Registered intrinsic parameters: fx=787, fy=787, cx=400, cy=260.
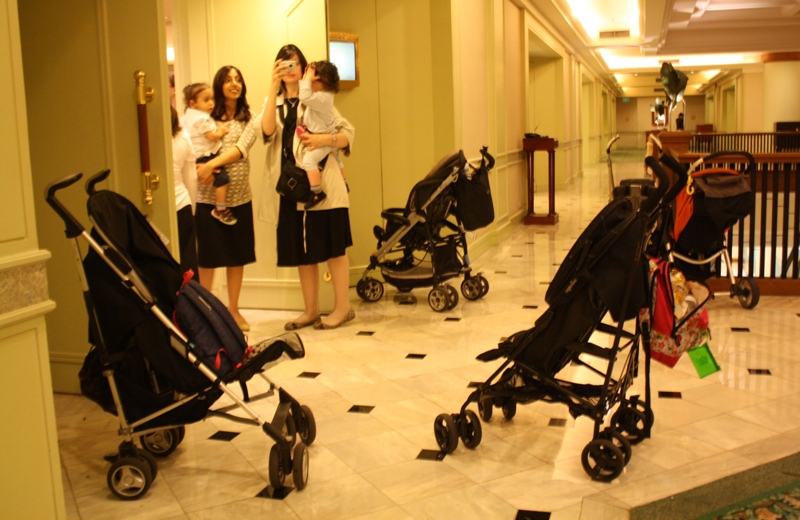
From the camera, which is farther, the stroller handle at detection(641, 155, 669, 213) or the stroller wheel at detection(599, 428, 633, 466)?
the stroller wheel at detection(599, 428, 633, 466)

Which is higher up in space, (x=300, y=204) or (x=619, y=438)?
(x=300, y=204)

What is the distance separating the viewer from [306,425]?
329 cm

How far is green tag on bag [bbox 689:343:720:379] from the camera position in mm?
3131

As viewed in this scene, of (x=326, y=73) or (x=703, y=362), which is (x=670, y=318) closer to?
(x=703, y=362)

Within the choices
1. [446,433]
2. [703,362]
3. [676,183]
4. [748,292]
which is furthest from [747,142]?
[446,433]

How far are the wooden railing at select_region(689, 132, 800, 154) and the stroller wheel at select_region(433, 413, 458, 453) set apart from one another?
50.1 ft

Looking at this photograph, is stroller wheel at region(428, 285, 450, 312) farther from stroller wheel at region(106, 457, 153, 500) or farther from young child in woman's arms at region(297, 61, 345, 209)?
stroller wheel at region(106, 457, 153, 500)

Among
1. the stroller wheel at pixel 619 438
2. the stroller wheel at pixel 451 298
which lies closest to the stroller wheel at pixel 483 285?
the stroller wheel at pixel 451 298

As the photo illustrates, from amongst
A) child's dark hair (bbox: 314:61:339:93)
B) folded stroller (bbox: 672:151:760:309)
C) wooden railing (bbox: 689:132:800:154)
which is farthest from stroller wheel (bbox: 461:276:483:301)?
wooden railing (bbox: 689:132:800:154)

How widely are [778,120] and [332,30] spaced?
17.0m

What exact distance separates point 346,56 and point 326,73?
6.46 ft

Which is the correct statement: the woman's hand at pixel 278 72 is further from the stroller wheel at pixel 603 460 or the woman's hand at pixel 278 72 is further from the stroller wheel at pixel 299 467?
the stroller wheel at pixel 603 460

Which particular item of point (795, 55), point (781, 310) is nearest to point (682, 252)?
point (781, 310)

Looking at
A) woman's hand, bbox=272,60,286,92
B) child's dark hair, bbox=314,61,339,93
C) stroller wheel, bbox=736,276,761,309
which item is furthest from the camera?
stroller wheel, bbox=736,276,761,309
